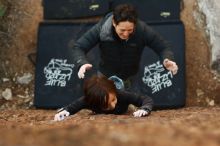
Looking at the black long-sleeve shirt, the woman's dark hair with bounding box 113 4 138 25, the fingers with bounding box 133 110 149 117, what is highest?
the woman's dark hair with bounding box 113 4 138 25

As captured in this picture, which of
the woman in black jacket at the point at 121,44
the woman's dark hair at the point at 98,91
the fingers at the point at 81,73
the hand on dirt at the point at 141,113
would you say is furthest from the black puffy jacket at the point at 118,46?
the hand on dirt at the point at 141,113

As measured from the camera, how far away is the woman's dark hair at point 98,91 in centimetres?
538

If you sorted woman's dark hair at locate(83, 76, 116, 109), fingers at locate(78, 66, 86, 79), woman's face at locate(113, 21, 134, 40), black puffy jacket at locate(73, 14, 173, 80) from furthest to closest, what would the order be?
1. black puffy jacket at locate(73, 14, 173, 80)
2. woman's face at locate(113, 21, 134, 40)
3. fingers at locate(78, 66, 86, 79)
4. woman's dark hair at locate(83, 76, 116, 109)

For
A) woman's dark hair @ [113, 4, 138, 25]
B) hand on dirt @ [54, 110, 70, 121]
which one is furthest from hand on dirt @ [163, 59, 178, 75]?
hand on dirt @ [54, 110, 70, 121]

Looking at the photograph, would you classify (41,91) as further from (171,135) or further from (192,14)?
(171,135)

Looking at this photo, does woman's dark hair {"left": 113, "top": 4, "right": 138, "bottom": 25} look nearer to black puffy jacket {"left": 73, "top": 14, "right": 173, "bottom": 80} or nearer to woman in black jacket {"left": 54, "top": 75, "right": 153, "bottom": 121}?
black puffy jacket {"left": 73, "top": 14, "right": 173, "bottom": 80}

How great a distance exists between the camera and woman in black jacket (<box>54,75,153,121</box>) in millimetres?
5391

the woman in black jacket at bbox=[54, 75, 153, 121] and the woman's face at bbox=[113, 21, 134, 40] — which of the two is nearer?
the woman in black jacket at bbox=[54, 75, 153, 121]

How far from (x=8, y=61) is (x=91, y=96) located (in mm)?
3901

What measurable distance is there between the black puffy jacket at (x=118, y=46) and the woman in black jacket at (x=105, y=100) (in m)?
0.40

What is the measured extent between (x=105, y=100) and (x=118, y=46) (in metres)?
0.80

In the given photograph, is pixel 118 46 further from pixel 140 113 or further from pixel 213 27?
pixel 213 27

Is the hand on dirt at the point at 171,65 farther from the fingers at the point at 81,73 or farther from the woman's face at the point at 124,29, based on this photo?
the fingers at the point at 81,73

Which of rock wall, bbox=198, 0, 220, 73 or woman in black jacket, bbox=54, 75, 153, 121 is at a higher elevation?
rock wall, bbox=198, 0, 220, 73
